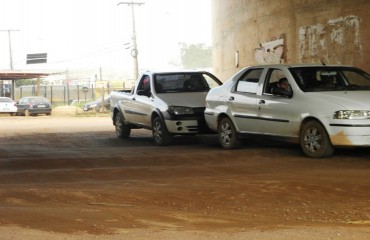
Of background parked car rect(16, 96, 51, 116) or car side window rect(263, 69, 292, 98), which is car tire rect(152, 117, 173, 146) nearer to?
car side window rect(263, 69, 292, 98)

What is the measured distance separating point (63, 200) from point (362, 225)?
3190 millimetres

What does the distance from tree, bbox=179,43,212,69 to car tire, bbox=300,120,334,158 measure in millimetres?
117012

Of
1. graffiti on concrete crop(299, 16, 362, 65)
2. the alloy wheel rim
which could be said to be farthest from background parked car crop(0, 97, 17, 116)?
the alloy wheel rim

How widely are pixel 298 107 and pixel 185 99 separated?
12.7ft

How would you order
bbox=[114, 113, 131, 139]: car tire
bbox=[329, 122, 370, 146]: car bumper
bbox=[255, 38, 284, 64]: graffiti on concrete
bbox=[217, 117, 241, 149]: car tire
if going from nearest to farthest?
bbox=[329, 122, 370, 146]: car bumper, bbox=[217, 117, 241, 149]: car tire, bbox=[114, 113, 131, 139]: car tire, bbox=[255, 38, 284, 64]: graffiti on concrete

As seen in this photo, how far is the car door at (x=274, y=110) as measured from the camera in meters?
11.1

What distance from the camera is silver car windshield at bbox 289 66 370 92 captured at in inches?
438

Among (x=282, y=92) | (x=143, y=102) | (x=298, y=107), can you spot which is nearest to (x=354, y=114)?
(x=298, y=107)

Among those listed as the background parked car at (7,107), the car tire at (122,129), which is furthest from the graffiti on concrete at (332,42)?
the background parked car at (7,107)

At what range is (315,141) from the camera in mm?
10539

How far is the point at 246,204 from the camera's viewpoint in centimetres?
684

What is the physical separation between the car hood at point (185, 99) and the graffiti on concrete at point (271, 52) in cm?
497

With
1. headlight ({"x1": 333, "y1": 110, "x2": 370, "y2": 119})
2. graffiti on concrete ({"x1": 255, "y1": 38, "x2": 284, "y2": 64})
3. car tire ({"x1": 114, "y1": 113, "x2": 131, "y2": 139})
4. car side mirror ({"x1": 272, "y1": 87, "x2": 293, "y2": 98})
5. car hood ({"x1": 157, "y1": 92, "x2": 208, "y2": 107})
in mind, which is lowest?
car tire ({"x1": 114, "y1": 113, "x2": 131, "y2": 139})

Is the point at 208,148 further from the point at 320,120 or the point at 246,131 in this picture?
the point at 320,120
